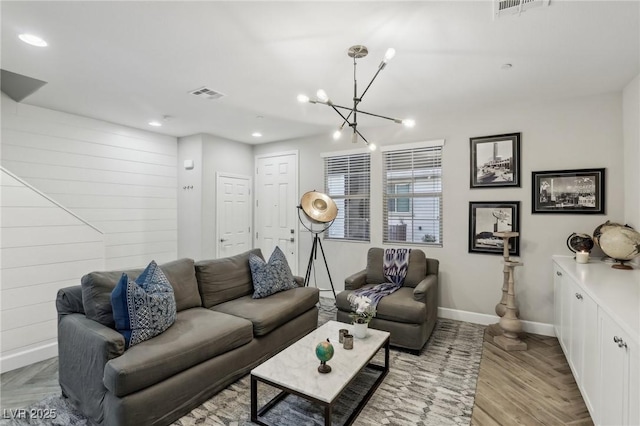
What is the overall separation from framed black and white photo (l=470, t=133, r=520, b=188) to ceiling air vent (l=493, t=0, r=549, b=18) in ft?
6.58

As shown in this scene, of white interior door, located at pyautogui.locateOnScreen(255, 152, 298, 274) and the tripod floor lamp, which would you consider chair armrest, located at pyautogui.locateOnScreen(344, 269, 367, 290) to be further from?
white interior door, located at pyautogui.locateOnScreen(255, 152, 298, 274)

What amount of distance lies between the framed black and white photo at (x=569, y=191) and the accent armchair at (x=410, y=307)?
1.36 metres

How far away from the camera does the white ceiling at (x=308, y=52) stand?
1.98 meters

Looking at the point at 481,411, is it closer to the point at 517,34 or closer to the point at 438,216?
the point at 438,216

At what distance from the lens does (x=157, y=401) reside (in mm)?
1962

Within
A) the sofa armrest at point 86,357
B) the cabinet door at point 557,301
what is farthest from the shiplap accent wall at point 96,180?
the cabinet door at point 557,301

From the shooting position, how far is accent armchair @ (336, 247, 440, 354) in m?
3.04

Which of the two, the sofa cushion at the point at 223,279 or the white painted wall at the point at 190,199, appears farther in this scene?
the white painted wall at the point at 190,199

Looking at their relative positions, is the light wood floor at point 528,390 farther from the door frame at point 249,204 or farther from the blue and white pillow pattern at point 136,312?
the door frame at point 249,204

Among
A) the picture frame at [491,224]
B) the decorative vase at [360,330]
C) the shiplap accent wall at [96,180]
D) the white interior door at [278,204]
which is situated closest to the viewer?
the decorative vase at [360,330]

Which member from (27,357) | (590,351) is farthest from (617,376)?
(27,357)

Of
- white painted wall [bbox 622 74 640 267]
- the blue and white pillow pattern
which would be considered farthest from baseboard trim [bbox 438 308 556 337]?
the blue and white pillow pattern

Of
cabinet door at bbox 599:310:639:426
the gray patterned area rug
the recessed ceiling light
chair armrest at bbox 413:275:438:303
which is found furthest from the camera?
chair armrest at bbox 413:275:438:303

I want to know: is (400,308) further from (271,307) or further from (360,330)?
(271,307)
